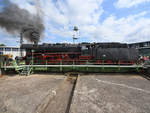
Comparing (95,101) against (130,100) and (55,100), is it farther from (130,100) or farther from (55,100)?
(55,100)

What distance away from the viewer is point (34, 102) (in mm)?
3697

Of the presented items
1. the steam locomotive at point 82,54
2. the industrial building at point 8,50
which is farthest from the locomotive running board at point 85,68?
the industrial building at point 8,50

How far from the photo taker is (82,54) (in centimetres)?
1016

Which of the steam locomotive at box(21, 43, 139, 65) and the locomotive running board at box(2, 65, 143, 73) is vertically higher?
the steam locomotive at box(21, 43, 139, 65)

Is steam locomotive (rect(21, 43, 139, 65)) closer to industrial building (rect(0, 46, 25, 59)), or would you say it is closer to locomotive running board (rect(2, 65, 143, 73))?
locomotive running board (rect(2, 65, 143, 73))

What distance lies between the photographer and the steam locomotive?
9643 mm

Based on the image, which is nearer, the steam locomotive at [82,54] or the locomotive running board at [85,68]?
the locomotive running board at [85,68]

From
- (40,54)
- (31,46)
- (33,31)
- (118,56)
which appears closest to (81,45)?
(118,56)

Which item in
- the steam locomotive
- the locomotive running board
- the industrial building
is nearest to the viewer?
the locomotive running board

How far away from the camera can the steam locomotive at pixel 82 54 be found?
31.6 ft

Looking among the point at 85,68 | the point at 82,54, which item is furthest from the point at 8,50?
the point at 85,68

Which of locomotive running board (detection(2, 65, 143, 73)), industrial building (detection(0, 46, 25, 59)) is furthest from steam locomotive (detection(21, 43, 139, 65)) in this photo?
industrial building (detection(0, 46, 25, 59))

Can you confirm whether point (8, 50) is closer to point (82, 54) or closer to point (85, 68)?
point (82, 54)

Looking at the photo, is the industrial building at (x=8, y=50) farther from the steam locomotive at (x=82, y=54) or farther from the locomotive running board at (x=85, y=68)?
the locomotive running board at (x=85, y=68)
